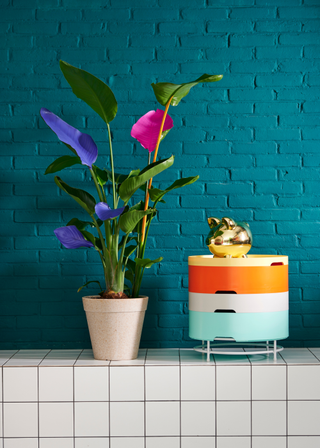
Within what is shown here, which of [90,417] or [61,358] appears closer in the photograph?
[90,417]

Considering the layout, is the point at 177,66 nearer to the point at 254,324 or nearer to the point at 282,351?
the point at 254,324

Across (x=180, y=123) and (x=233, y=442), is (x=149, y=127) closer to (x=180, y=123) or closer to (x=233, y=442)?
(x=180, y=123)

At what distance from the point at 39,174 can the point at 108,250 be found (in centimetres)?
63

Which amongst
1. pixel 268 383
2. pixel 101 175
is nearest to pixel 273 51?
pixel 101 175

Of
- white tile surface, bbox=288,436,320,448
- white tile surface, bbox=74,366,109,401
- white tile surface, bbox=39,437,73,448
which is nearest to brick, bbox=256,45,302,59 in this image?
white tile surface, bbox=74,366,109,401

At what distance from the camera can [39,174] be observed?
223cm

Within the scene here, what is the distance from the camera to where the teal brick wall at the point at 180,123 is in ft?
7.29

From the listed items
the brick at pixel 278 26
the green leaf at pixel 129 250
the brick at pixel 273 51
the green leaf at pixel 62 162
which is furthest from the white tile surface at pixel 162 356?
the brick at pixel 278 26

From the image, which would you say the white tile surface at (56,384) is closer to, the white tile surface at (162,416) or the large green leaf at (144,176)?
the white tile surface at (162,416)

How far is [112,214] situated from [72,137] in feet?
1.21

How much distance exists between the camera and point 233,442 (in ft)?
6.06

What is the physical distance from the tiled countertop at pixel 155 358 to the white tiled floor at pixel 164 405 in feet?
0.10

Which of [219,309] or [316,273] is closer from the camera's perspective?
[219,309]

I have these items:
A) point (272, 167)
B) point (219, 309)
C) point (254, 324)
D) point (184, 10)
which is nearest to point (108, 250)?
point (219, 309)
